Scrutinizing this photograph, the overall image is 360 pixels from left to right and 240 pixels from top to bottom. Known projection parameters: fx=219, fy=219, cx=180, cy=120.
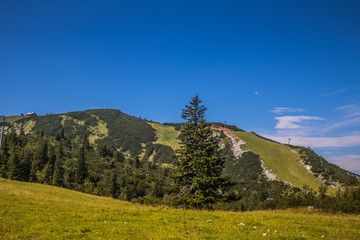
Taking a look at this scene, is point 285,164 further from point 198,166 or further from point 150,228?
point 150,228

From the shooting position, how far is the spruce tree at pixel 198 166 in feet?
87.5

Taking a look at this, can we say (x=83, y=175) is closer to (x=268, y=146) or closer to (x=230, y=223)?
(x=230, y=223)

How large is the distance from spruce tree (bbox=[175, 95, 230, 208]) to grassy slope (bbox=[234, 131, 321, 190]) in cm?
9908

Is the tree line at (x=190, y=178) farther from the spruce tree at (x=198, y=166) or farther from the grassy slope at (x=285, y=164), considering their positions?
the grassy slope at (x=285, y=164)

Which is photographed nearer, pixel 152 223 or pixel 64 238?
pixel 64 238

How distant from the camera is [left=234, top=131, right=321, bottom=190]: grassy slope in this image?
384 ft

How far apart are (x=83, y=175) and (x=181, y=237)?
11292 cm

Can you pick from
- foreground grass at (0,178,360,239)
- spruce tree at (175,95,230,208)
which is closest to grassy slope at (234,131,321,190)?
spruce tree at (175,95,230,208)

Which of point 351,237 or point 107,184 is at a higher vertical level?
point 351,237

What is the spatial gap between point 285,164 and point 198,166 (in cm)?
12834

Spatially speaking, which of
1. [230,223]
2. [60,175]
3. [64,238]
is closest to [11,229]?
[64,238]

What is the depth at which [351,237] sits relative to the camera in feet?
33.6

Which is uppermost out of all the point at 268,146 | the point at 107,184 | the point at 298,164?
the point at 268,146

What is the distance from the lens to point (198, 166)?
2842cm
